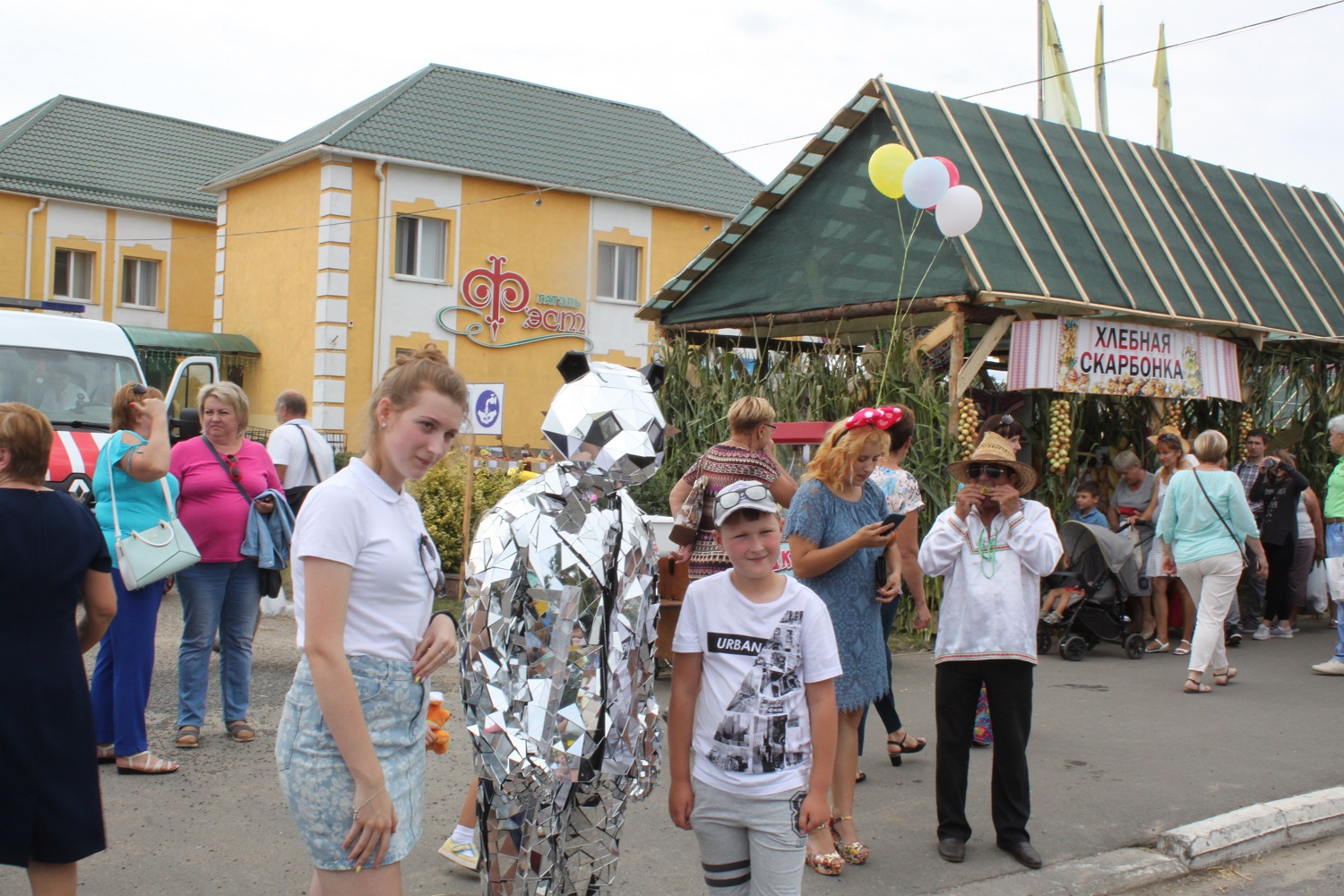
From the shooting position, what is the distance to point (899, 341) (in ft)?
31.8

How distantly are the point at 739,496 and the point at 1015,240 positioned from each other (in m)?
7.18

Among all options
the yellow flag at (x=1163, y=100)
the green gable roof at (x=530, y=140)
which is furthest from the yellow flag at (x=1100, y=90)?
the green gable roof at (x=530, y=140)

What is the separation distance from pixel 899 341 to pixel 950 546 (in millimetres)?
5227

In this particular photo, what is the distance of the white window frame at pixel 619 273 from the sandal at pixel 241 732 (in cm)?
1926

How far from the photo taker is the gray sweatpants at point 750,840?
125 inches

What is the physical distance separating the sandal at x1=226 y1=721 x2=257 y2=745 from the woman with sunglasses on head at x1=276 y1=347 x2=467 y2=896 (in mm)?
3559

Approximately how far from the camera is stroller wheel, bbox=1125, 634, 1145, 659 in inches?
368

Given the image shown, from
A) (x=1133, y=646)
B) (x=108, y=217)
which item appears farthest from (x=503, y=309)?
(x=1133, y=646)

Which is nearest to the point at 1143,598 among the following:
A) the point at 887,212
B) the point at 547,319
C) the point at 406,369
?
the point at 887,212

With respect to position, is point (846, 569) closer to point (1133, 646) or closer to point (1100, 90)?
point (1133, 646)

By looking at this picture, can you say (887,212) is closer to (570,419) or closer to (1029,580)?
(1029,580)

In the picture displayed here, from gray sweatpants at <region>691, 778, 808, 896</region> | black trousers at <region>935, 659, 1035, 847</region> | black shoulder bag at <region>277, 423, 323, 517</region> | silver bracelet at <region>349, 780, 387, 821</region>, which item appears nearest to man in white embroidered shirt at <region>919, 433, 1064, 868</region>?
black trousers at <region>935, 659, 1035, 847</region>

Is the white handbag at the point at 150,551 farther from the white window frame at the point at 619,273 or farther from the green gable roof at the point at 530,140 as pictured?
the white window frame at the point at 619,273

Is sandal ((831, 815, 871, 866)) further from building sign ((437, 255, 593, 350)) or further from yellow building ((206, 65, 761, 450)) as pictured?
building sign ((437, 255, 593, 350))
